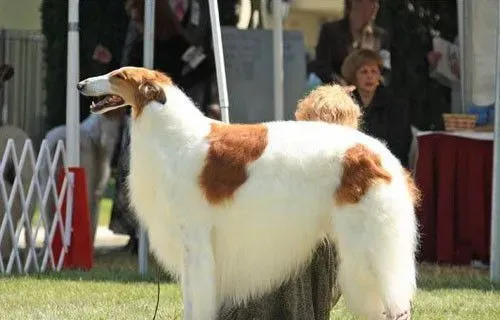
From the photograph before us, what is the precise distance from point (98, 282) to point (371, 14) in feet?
11.6

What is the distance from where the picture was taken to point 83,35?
36.3 ft

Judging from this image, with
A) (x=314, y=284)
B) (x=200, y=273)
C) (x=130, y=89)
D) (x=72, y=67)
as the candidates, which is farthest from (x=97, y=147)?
(x=200, y=273)

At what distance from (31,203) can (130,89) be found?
3785 millimetres

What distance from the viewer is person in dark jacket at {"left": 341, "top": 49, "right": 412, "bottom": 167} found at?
905cm

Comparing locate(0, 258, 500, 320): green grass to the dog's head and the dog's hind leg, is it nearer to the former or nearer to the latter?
the dog's hind leg

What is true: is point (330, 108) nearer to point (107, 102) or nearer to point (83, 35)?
point (107, 102)

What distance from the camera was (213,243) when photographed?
5.12 metres

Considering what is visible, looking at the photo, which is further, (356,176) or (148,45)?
(148,45)

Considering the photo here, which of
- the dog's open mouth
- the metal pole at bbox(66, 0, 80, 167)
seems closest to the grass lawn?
the metal pole at bbox(66, 0, 80, 167)

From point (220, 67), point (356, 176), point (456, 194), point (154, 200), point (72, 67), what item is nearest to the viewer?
point (356, 176)

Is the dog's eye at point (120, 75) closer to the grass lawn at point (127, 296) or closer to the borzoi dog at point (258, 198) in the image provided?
the borzoi dog at point (258, 198)

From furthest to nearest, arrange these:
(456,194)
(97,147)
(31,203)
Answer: (97,147) → (456,194) → (31,203)

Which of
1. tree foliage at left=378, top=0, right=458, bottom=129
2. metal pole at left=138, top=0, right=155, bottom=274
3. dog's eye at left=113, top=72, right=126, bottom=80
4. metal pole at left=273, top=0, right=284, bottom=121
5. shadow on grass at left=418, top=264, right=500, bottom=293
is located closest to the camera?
dog's eye at left=113, top=72, right=126, bottom=80

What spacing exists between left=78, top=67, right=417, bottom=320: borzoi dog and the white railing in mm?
3229
